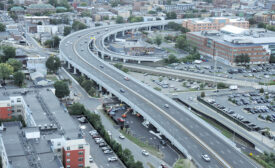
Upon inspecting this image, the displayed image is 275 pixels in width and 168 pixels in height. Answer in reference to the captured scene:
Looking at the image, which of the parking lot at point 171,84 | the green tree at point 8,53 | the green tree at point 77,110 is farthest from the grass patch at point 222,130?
the green tree at point 8,53

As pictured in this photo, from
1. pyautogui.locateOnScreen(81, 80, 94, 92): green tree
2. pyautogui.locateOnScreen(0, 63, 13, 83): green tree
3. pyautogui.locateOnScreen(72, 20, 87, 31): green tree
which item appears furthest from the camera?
pyautogui.locateOnScreen(72, 20, 87, 31): green tree

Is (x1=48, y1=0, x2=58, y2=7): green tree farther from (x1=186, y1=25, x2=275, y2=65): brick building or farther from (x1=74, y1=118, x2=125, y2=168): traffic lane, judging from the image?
(x1=74, y1=118, x2=125, y2=168): traffic lane

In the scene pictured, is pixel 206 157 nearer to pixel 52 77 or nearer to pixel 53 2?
pixel 52 77

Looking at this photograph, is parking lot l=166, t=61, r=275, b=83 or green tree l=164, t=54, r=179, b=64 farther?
green tree l=164, t=54, r=179, b=64

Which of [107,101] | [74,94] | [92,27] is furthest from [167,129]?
[92,27]

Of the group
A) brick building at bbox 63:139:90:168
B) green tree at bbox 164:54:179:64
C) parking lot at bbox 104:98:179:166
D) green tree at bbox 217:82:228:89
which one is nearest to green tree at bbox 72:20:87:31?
green tree at bbox 164:54:179:64

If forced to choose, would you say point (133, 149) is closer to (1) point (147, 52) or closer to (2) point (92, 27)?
(1) point (147, 52)

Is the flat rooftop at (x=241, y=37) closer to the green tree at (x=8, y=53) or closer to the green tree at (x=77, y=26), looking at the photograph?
the green tree at (x=77, y=26)
